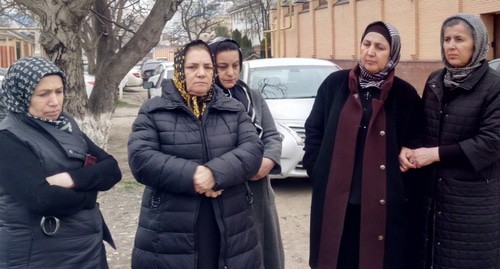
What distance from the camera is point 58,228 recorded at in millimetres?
2928

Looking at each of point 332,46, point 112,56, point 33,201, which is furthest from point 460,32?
point 332,46

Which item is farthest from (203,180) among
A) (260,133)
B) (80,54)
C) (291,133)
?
(80,54)

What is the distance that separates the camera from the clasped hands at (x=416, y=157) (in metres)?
3.43

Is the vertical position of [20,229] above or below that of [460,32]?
below

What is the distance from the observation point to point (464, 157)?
3354 mm

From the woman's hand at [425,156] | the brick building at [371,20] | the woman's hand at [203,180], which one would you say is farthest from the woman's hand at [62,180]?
the brick building at [371,20]

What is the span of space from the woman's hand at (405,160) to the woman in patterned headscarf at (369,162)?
0.03 metres

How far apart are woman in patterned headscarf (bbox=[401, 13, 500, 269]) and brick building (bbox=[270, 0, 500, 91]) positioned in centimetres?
1740

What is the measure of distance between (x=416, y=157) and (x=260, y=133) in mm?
968

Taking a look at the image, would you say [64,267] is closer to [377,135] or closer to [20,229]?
[20,229]

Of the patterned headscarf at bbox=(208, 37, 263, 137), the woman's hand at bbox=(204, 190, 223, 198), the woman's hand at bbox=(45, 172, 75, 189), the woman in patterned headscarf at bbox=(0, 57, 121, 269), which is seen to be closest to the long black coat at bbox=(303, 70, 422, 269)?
the patterned headscarf at bbox=(208, 37, 263, 137)

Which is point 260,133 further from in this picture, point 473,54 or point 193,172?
point 473,54

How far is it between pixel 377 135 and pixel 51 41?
579 cm

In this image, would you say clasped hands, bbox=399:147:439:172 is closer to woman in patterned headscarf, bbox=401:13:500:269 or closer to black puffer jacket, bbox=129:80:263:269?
woman in patterned headscarf, bbox=401:13:500:269
